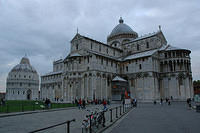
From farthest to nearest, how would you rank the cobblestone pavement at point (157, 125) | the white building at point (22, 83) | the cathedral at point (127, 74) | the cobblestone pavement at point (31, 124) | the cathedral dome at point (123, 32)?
1. the white building at point (22, 83)
2. the cathedral dome at point (123, 32)
3. the cathedral at point (127, 74)
4. the cobblestone pavement at point (31, 124)
5. the cobblestone pavement at point (157, 125)

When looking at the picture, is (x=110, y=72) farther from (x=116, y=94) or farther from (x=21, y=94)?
(x=21, y=94)

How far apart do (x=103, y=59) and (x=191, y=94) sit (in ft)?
84.7

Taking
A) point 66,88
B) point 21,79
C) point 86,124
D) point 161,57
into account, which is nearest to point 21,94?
point 21,79

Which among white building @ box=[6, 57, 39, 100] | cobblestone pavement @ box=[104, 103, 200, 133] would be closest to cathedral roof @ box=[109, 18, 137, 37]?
cobblestone pavement @ box=[104, 103, 200, 133]

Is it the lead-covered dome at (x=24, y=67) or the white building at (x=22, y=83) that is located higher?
the lead-covered dome at (x=24, y=67)

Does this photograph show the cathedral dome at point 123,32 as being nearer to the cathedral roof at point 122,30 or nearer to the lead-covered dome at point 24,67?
the cathedral roof at point 122,30

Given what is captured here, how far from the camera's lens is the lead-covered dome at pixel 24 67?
99.1 meters

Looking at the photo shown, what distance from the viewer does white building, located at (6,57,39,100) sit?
94250 mm

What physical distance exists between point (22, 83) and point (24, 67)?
35.2 ft

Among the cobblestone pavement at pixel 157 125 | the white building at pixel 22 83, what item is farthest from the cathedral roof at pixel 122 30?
the white building at pixel 22 83

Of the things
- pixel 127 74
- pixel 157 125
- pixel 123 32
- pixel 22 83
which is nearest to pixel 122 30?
pixel 123 32

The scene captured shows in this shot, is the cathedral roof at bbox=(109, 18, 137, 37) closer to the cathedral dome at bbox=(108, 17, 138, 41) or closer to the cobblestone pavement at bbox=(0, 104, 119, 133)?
the cathedral dome at bbox=(108, 17, 138, 41)

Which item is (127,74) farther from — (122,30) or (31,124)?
(31,124)

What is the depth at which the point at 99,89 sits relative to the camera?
43.2m
